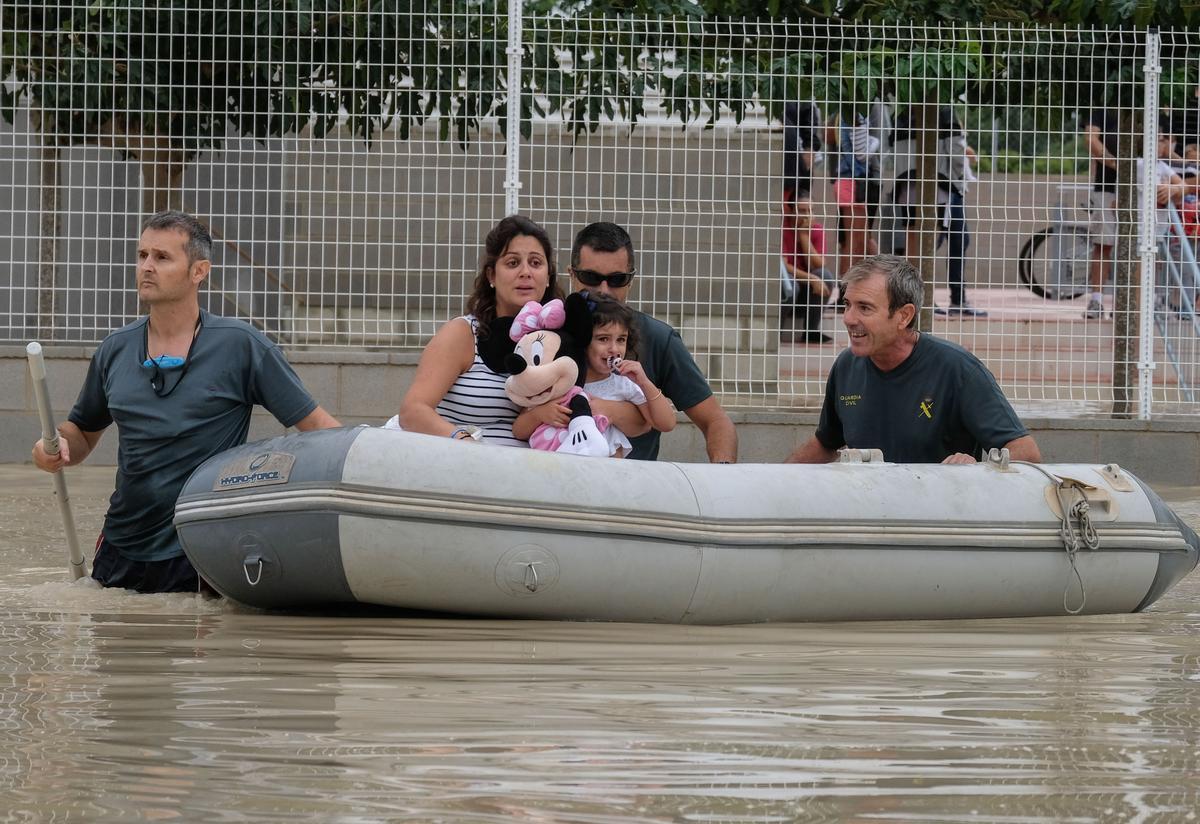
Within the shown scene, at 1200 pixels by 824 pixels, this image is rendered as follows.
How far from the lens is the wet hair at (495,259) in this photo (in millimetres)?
5691

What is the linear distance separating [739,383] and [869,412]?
12.3 feet

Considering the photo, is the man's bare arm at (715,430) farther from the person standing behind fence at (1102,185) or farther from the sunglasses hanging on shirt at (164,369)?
the person standing behind fence at (1102,185)

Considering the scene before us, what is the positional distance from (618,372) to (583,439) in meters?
0.39

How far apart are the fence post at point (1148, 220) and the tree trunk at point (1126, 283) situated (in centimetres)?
7

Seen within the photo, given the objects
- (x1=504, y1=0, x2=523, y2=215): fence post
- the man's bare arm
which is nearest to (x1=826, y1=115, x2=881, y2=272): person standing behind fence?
(x1=504, y1=0, x2=523, y2=215): fence post

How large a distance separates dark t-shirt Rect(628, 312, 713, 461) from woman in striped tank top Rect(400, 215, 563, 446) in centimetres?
49

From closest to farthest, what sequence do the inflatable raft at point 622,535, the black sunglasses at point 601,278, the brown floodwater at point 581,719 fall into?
the brown floodwater at point 581,719, the inflatable raft at point 622,535, the black sunglasses at point 601,278

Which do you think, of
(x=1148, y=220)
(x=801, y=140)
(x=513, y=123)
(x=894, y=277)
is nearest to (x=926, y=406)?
(x=894, y=277)

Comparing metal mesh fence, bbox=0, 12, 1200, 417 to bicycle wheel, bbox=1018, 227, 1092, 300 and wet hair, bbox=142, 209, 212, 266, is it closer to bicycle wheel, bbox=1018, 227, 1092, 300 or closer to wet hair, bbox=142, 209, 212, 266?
bicycle wheel, bbox=1018, 227, 1092, 300

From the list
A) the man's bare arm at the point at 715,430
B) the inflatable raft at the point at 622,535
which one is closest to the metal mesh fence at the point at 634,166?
the man's bare arm at the point at 715,430

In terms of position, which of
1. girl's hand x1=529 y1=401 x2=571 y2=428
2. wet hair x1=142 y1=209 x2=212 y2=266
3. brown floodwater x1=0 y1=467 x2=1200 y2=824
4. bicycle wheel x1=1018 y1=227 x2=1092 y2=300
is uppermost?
bicycle wheel x1=1018 y1=227 x2=1092 y2=300

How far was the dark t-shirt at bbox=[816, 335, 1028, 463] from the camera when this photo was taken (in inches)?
225

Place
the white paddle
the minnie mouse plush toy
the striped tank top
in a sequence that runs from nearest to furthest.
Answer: the minnie mouse plush toy
the white paddle
the striped tank top

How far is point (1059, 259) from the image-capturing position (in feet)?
32.3
